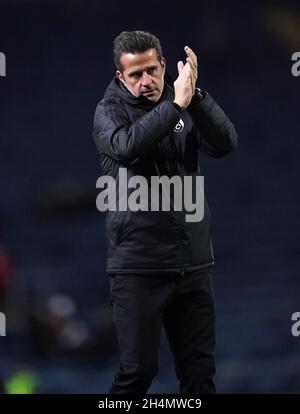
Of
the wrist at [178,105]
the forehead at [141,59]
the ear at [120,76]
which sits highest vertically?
the forehead at [141,59]

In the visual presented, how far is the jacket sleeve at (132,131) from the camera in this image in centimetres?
260

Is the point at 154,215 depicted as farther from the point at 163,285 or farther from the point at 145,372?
the point at 145,372

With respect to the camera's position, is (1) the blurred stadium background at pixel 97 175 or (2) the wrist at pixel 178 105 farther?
(1) the blurred stadium background at pixel 97 175

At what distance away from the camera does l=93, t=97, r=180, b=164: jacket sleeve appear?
2602 mm

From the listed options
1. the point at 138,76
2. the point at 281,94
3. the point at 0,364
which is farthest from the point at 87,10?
the point at 138,76

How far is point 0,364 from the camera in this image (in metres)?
4.28

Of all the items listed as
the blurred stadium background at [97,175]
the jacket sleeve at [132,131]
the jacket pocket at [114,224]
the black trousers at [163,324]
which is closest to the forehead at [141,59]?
the jacket sleeve at [132,131]

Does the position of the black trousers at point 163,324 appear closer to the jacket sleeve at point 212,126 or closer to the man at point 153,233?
the man at point 153,233

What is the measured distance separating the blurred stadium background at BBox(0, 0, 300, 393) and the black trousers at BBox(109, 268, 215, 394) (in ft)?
4.86

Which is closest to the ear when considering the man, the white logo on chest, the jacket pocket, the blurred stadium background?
the man

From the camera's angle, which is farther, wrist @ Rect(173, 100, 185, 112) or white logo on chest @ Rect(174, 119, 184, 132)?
white logo on chest @ Rect(174, 119, 184, 132)

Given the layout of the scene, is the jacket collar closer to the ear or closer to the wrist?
the ear

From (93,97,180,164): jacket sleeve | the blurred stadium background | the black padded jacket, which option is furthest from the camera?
the blurred stadium background
